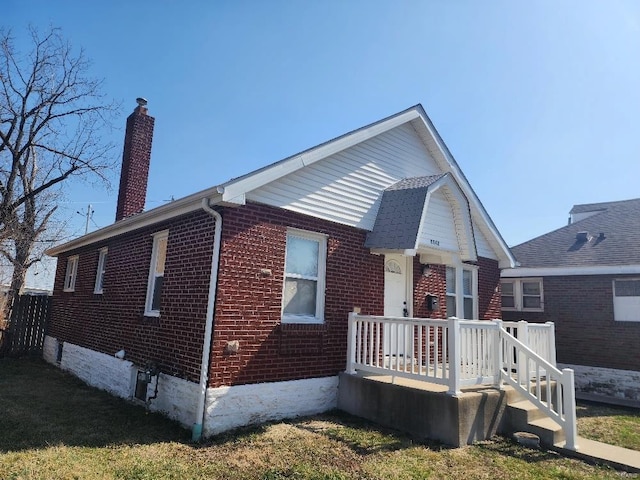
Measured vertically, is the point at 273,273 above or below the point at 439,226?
below

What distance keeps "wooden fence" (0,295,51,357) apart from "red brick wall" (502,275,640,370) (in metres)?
16.4

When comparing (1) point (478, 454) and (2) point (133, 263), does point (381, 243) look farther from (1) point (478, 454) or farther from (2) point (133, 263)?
(2) point (133, 263)

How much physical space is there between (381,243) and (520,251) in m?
10.8

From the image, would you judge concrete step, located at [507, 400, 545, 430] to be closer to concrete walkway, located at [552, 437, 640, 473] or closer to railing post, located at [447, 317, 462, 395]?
concrete walkway, located at [552, 437, 640, 473]

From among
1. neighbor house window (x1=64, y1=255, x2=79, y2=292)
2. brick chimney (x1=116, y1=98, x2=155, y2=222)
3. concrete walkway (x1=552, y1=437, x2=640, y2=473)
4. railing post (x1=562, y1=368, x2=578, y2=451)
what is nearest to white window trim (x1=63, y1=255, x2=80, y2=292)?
neighbor house window (x1=64, y1=255, x2=79, y2=292)

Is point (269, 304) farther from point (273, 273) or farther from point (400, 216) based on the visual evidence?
point (400, 216)

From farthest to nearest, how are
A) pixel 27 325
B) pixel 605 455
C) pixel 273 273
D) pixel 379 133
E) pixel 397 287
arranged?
pixel 27 325 → pixel 397 287 → pixel 379 133 → pixel 273 273 → pixel 605 455

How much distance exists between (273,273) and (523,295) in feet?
37.6

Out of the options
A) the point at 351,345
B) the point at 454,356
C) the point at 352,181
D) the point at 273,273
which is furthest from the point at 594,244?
the point at 273,273

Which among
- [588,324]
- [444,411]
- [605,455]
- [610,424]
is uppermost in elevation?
[588,324]

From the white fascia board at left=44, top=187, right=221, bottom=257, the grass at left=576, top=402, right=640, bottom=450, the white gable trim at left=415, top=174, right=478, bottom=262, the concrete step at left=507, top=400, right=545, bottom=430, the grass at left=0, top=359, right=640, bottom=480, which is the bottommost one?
the grass at left=576, top=402, right=640, bottom=450

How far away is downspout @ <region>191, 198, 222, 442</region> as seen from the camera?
6547 mm

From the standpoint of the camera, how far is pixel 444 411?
259 inches

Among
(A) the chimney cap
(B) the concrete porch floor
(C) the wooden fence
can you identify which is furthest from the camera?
(A) the chimney cap
